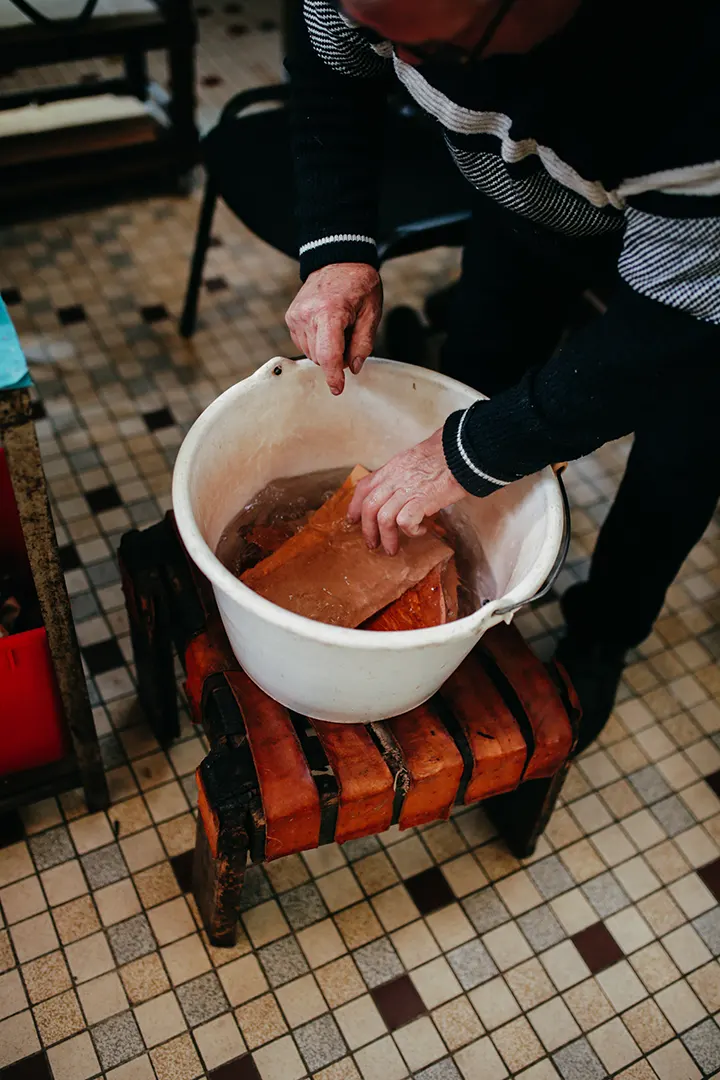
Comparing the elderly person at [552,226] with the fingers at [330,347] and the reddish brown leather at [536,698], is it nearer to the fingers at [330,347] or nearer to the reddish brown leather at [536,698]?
the fingers at [330,347]

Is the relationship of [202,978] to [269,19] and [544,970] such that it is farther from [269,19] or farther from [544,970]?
[269,19]

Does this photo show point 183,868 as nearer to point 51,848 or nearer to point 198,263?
point 51,848

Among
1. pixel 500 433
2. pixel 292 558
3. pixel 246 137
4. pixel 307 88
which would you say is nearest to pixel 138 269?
pixel 246 137

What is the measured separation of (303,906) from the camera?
1.46 m

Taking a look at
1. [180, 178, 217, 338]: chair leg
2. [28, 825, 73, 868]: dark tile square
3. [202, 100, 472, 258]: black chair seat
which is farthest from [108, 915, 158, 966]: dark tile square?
[180, 178, 217, 338]: chair leg

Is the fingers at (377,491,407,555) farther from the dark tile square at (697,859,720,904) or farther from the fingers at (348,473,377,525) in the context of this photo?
the dark tile square at (697,859,720,904)

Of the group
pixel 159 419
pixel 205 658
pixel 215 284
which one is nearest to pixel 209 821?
pixel 205 658

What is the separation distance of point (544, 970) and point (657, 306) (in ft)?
3.54

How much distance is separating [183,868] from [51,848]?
0.23 m

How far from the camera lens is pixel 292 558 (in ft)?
4.00

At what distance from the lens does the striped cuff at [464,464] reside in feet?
3.45

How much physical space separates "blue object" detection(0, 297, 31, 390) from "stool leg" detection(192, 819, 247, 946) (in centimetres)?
61

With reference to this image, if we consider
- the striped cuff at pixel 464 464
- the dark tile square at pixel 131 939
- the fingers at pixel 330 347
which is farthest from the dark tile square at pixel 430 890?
the fingers at pixel 330 347

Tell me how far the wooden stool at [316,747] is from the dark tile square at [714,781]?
0.46m
